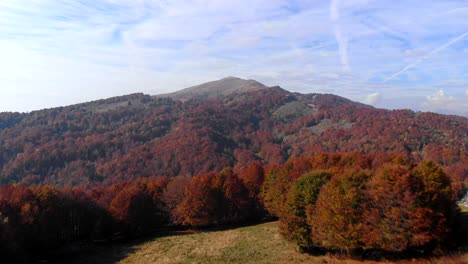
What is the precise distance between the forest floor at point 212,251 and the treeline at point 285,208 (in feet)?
7.22

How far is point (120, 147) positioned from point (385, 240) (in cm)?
18344

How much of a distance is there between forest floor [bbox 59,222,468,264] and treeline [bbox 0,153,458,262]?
86.7 inches

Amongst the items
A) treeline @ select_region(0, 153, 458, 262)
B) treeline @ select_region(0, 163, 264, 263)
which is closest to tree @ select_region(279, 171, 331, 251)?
treeline @ select_region(0, 153, 458, 262)

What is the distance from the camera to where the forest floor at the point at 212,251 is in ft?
102

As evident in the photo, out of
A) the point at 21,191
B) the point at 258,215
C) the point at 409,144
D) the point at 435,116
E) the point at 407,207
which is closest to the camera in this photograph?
the point at 407,207

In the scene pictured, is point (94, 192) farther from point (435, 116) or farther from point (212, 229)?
point (435, 116)

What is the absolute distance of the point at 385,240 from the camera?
27469 mm

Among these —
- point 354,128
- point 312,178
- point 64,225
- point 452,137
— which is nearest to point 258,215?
point 312,178

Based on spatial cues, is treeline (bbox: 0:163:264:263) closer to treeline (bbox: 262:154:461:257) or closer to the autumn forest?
the autumn forest

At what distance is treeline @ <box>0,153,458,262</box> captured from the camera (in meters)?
27.5

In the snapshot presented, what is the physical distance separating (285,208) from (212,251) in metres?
9.34

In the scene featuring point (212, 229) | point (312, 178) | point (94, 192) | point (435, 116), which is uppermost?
point (435, 116)

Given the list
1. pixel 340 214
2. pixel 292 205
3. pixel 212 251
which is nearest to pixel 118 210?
pixel 212 251

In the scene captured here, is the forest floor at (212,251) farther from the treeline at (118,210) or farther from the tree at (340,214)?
the treeline at (118,210)
